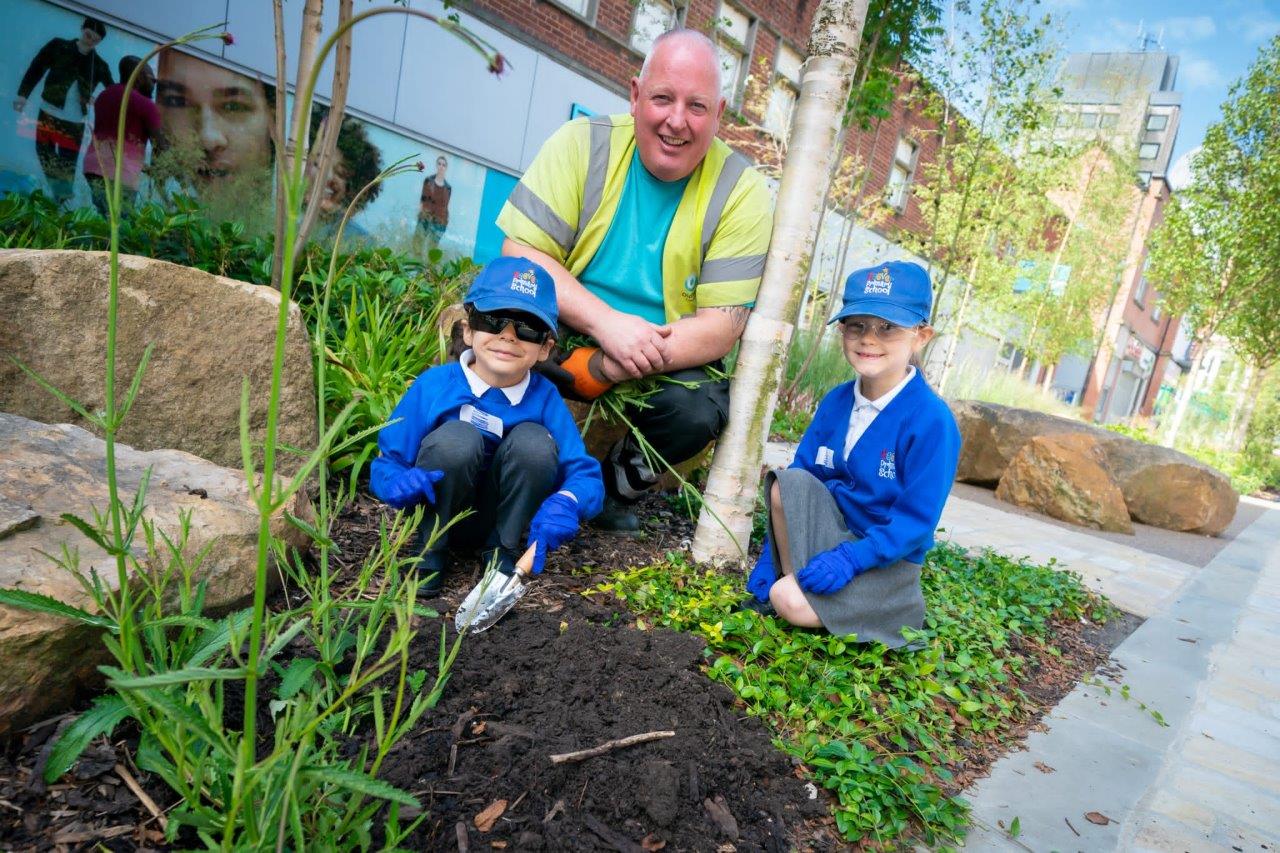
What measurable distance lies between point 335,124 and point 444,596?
2.40 meters

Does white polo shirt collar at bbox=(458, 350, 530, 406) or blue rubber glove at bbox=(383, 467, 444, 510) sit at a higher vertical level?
white polo shirt collar at bbox=(458, 350, 530, 406)

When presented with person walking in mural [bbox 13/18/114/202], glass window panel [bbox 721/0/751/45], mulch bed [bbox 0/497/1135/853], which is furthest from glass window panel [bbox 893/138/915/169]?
mulch bed [bbox 0/497/1135/853]

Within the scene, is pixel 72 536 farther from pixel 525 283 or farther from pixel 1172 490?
pixel 1172 490

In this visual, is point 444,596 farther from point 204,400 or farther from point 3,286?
point 3,286

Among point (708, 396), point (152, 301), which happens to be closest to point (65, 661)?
point (152, 301)

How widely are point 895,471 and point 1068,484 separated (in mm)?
5362

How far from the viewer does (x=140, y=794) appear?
1.23 metres

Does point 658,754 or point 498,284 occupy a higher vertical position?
point 498,284

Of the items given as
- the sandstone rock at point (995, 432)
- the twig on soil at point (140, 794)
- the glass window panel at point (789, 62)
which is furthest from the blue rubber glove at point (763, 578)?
the glass window panel at point (789, 62)

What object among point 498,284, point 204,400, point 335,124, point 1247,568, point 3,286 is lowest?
point 1247,568

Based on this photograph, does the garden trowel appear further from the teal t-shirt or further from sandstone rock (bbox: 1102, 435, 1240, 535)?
sandstone rock (bbox: 1102, 435, 1240, 535)

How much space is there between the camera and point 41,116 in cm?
641

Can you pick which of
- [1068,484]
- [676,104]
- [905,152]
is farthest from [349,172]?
[905,152]

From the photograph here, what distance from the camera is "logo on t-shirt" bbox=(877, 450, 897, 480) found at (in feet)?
8.13
